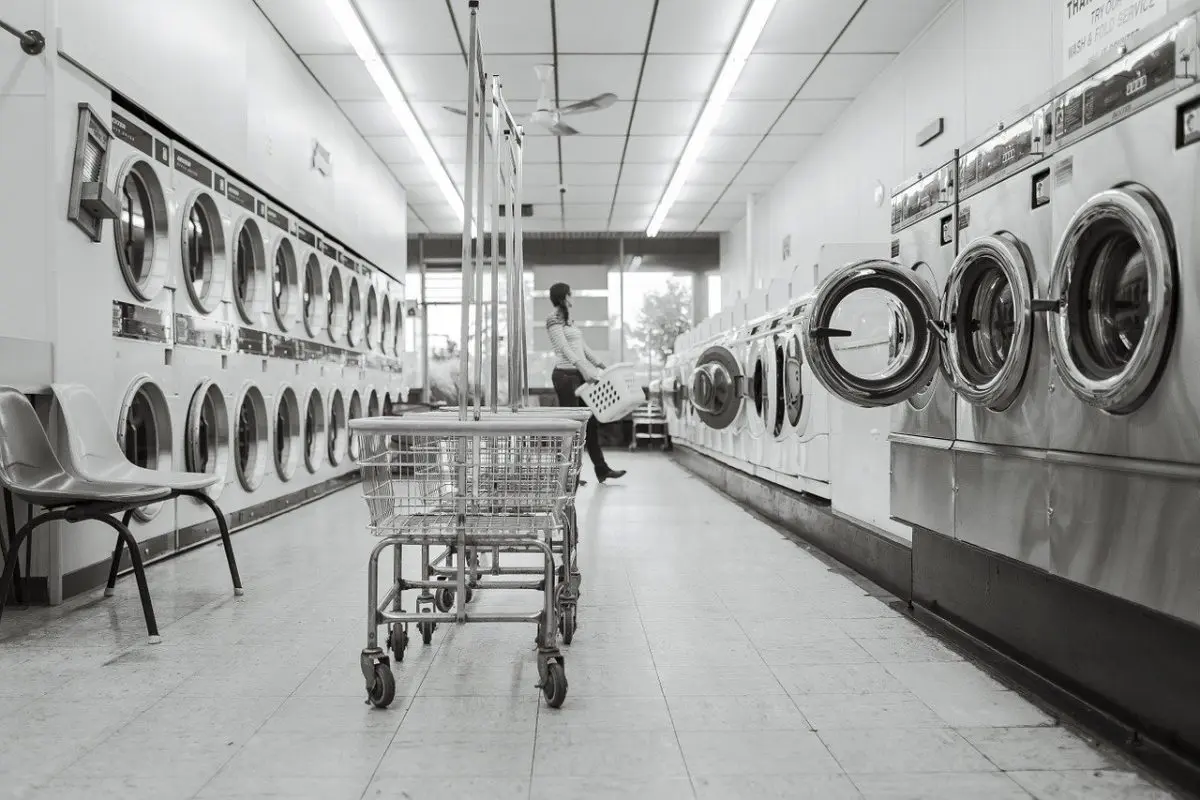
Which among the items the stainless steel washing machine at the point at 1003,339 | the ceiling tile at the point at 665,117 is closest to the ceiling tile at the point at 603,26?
the ceiling tile at the point at 665,117

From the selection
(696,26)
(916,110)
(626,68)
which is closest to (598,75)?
(626,68)

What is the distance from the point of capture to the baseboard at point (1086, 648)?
5.73ft

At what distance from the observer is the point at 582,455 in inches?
151

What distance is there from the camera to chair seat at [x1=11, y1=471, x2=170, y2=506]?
263cm

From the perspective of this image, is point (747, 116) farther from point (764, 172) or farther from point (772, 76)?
point (764, 172)

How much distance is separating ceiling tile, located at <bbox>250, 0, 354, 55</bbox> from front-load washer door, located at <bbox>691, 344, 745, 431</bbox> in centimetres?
325

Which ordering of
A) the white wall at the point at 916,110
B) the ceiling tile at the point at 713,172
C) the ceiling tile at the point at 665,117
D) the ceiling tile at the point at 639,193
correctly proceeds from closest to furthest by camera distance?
1. the white wall at the point at 916,110
2. the ceiling tile at the point at 665,117
3. the ceiling tile at the point at 713,172
4. the ceiling tile at the point at 639,193

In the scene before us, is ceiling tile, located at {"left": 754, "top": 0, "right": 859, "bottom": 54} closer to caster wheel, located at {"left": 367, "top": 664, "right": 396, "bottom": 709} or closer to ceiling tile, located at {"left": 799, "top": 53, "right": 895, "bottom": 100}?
ceiling tile, located at {"left": 799, "top": 53, "right": 895, "bottom": 100}

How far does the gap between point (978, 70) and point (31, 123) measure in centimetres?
463

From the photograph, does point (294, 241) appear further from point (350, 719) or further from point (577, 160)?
point (350, 719)

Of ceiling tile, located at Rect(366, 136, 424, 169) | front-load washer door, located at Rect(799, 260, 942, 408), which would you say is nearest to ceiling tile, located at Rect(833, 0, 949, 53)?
front-load washer door, located at Rect(799, 260, 942, 408)

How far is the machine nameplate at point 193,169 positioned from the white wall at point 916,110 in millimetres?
3033

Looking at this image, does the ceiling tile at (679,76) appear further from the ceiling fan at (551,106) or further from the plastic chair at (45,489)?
the plastic chair at (45,489)

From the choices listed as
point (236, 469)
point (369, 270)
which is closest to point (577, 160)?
point (369, 270)
